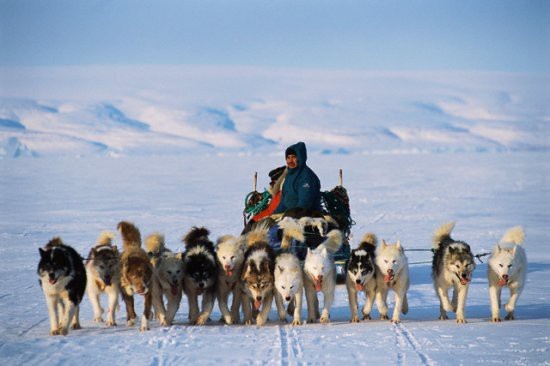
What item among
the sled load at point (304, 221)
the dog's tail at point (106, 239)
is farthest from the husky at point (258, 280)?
the dog's tail at point (106, 239)

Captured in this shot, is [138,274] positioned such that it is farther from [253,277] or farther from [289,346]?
[289,346]

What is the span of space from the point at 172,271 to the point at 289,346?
4.53 ft

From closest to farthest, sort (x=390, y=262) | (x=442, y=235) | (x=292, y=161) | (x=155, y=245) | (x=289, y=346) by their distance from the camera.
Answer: (x=289, y=346), (x=390, y=262), (x=155, y=245), (x=442, y=235), (x=292, y=161)

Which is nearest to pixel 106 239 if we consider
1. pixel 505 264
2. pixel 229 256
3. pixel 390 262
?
pixel 229 256

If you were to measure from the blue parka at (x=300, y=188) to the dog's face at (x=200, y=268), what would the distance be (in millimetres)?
1858

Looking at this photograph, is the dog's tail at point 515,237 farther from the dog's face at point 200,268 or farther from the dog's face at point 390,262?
the dog's face at point 200,268

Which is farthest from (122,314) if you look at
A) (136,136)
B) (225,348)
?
(136,136)

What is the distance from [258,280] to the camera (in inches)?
286

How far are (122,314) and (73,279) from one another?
149 centimetres

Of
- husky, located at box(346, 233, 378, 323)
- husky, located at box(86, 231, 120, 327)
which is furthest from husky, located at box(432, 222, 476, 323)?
husky, located at box(86, 231, 120, 327)

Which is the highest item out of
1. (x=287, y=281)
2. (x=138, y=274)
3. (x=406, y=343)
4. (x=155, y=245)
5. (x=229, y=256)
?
(x=155, y=245)

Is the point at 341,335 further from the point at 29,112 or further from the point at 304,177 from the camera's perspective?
the point at 29,112

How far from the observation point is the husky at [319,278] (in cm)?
742

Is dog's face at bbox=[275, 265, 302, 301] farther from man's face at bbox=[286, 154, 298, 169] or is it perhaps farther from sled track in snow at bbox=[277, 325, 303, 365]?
man's face at bbox=[286, 154, 298, 169]
